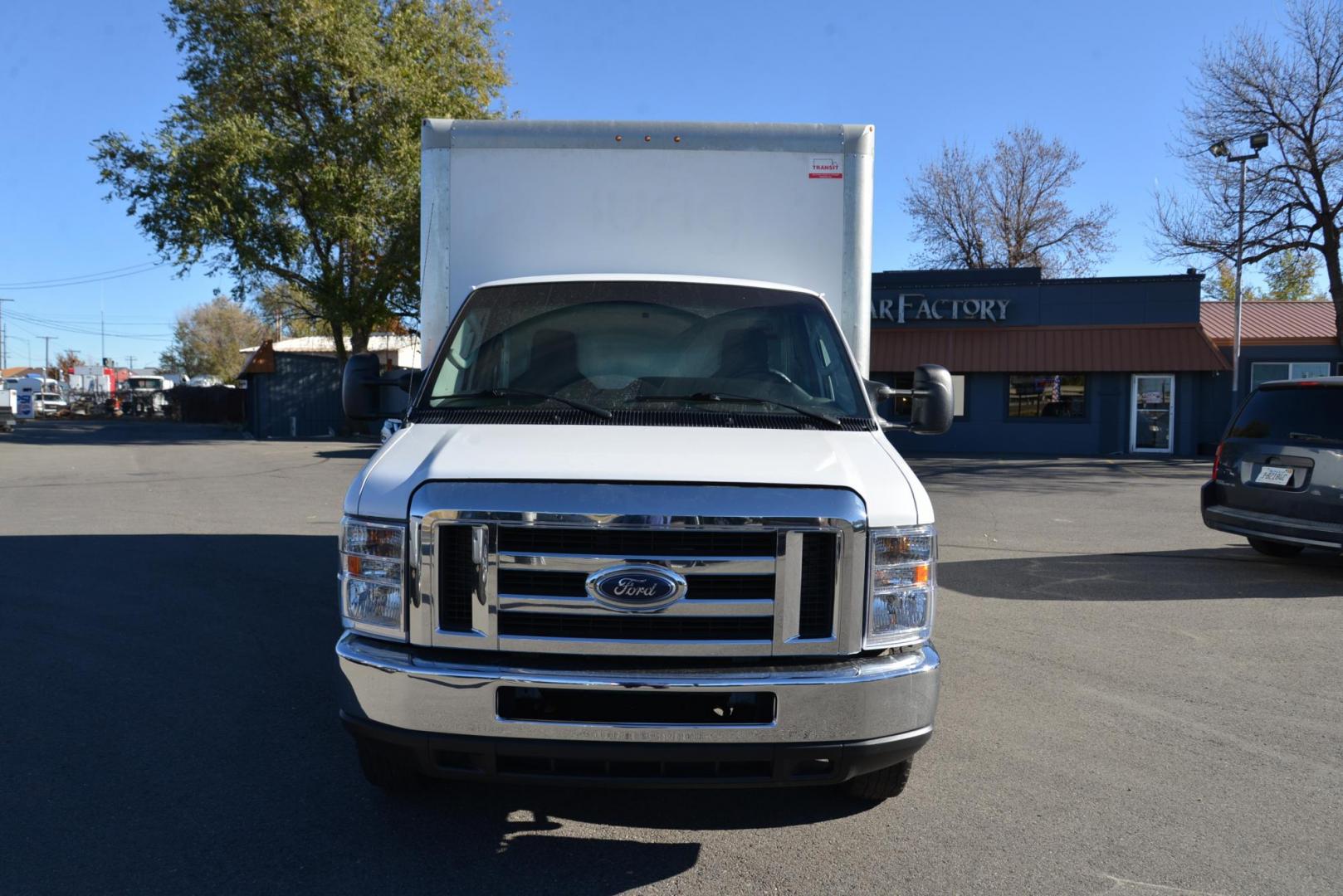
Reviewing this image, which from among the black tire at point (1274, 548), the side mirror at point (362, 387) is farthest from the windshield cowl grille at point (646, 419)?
the black tire at point (1274, 548)

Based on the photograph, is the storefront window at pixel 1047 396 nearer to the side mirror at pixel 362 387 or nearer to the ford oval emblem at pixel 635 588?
the side mirror at pixel 362 387

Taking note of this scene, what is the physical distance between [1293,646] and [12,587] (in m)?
9.13

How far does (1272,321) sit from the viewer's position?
32.3 m

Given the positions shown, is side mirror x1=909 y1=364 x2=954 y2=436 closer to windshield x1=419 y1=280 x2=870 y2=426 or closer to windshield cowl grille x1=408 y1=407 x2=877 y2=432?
windshield x1=419 y1=280 x2=870 y2=426

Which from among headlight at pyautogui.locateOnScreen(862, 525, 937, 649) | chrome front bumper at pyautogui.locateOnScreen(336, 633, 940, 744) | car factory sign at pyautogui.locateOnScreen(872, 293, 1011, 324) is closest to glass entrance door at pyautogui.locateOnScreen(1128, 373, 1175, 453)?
car factory sign at pyautogui.locateOnScreen(872, 293, 1011, 324)

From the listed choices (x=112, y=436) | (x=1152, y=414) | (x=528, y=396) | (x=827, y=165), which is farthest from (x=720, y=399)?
(x=112, y=436)

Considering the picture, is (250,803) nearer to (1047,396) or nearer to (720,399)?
(720,399)

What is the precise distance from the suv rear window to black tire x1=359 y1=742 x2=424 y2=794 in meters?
8.24

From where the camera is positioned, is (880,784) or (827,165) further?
(827,165)

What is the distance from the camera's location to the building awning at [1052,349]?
2759 cm

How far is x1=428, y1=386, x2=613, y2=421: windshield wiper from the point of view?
4180mm

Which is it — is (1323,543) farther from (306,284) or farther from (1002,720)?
(306,284)

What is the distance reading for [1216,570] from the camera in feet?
31.4

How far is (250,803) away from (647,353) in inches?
99.4
